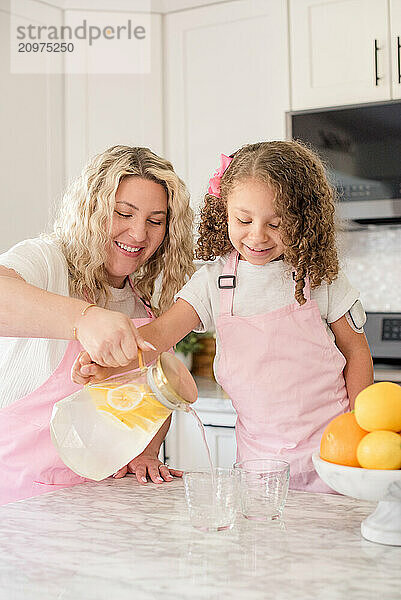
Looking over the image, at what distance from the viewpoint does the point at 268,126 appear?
2.79m

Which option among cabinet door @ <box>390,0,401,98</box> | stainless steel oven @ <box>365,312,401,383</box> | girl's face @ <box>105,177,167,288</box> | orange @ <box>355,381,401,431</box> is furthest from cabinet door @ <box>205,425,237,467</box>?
orange @ <box>355,381,401,431</box>

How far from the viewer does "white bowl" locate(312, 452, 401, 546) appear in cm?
86

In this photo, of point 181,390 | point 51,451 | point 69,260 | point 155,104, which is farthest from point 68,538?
point 155,104

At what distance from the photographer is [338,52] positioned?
2.64m

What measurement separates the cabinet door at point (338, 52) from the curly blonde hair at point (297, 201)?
1207mm

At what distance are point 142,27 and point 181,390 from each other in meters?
2.34

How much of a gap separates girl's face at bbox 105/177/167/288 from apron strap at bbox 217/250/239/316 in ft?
0.51

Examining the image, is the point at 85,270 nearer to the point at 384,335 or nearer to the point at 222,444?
the point at 222,444

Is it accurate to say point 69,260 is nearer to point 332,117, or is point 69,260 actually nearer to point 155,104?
point 332,117

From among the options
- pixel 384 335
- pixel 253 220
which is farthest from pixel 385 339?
pixel 253 220

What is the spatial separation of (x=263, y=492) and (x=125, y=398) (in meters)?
0.23

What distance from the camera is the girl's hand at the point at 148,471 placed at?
1.27 meters

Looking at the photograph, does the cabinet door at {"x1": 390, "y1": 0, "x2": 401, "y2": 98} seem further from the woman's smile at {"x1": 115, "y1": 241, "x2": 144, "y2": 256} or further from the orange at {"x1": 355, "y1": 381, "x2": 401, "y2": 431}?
the orange at {"x1": 355, "y1": 381, "x2": 401, "y2": 431}

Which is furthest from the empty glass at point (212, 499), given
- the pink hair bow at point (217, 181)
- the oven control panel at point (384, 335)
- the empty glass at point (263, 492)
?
the oven control panel at point (384, 335)
